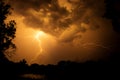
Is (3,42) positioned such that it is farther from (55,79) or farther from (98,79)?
(98,79)

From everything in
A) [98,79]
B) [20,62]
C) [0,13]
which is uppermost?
[0,13]

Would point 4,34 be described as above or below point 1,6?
below

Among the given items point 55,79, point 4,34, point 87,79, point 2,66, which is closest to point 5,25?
point 4,34

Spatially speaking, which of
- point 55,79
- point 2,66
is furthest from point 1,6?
point 55,79

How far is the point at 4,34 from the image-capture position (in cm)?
4741

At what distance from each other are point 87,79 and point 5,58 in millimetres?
16272

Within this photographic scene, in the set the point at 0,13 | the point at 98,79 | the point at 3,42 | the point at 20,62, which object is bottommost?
the point at 98,79

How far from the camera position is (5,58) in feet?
156

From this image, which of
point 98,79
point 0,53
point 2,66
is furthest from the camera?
point 2,66

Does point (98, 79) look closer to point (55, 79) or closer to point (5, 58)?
point (55, 79)

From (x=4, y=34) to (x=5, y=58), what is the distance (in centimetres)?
456

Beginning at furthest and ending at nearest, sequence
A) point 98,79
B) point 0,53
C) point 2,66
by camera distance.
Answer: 1. point 2,66
2. point 0,53
3. point 98,79

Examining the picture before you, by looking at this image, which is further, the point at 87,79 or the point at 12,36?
the point at 12,36

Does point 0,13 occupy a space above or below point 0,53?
A: above
